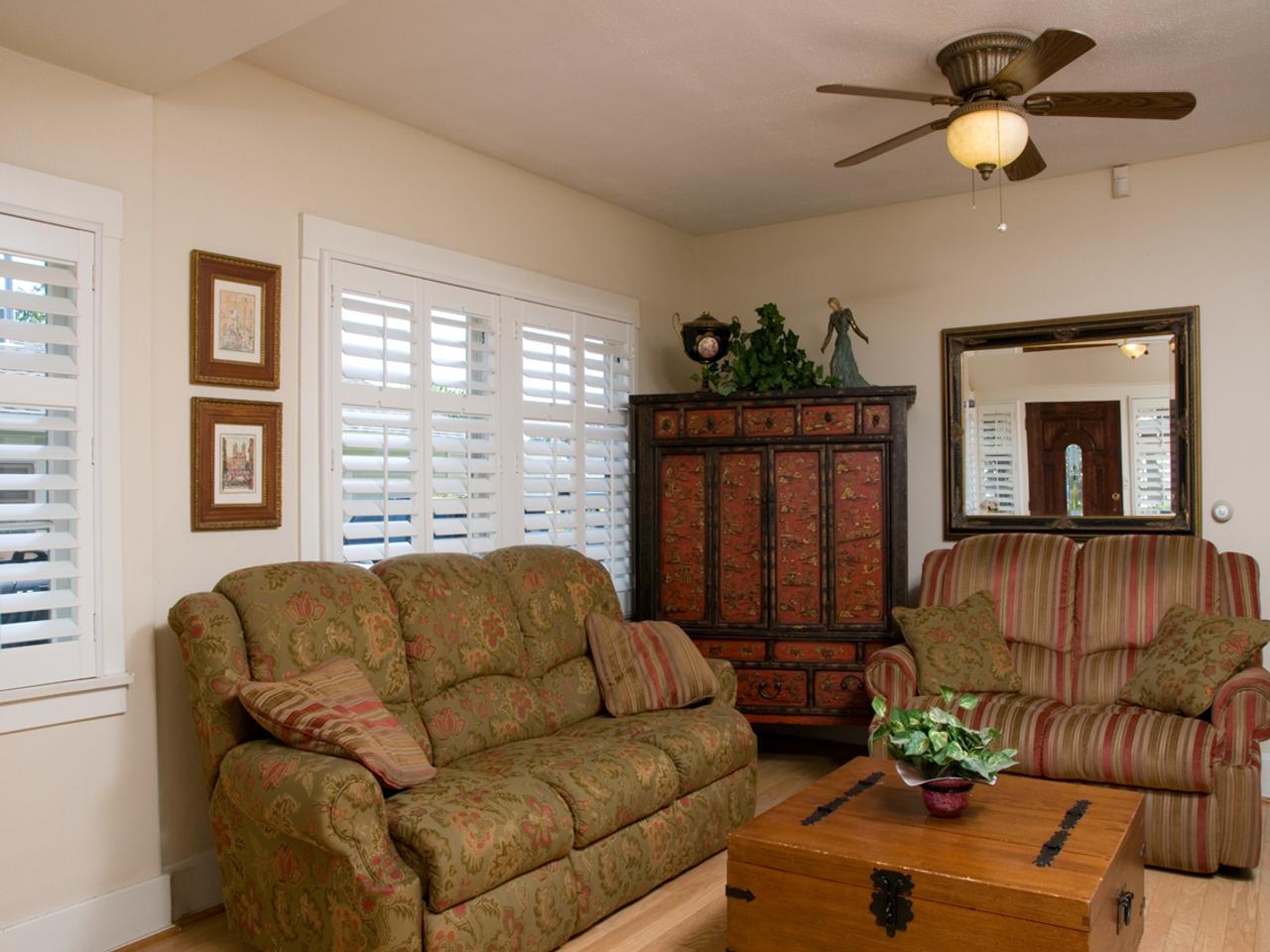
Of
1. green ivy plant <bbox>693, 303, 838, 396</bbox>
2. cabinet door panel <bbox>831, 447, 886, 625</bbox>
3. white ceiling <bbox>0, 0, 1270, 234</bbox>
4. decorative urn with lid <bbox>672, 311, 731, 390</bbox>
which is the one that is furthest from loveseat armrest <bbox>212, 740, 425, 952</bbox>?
decorative urn with lid <bbox>672, 311, 731, 390</bbox>

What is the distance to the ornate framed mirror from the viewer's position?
4.34 m

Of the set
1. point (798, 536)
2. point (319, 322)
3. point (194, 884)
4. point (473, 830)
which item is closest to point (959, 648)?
point (798, 536)

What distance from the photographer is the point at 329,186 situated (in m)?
3.60

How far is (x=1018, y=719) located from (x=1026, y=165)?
6.41ft

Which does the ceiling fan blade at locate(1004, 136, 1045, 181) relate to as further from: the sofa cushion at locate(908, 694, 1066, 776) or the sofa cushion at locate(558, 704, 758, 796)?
the sofa cushion at locate(558, 704, 758, 796)

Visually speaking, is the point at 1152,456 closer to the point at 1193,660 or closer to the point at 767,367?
the point at 1193,660

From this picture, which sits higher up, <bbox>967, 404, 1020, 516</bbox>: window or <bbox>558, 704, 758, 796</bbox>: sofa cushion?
<bbox>967, 404, 1020, 516</bbox>: window

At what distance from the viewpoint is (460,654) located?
11.1 ft

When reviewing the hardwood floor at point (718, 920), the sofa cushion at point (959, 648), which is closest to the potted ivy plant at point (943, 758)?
the hardwood floor at point (718, 920)

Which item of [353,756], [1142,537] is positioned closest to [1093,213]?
[1142,537]

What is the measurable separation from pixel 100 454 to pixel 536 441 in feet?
6.31

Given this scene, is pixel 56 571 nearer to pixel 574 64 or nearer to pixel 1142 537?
pixel 574 64

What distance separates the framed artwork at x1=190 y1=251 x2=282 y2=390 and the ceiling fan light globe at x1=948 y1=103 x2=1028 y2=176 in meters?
2.25

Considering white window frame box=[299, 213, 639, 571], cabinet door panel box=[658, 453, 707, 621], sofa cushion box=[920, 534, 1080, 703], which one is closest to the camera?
white window frame box=[299, 213, 639, 571]
